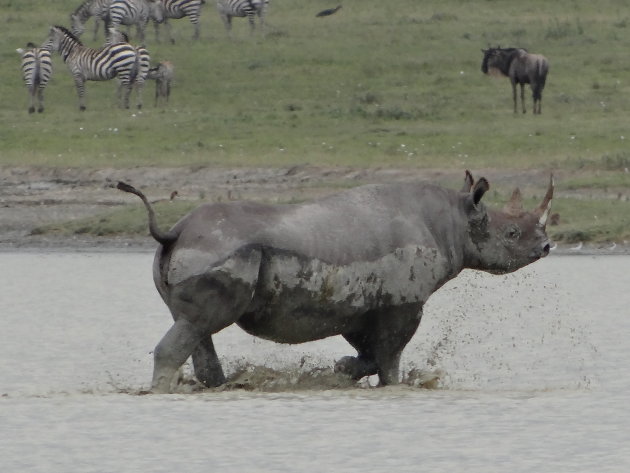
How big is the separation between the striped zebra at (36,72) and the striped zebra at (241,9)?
5.84 m

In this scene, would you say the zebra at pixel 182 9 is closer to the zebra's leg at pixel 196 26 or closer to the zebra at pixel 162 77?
the zebra's leg at pixel 196 26

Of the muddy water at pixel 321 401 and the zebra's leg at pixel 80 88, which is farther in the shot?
the zebra's leg at pixel 80 88

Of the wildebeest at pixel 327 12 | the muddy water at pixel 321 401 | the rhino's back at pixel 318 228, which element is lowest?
the wildebeest at pixel 327 12

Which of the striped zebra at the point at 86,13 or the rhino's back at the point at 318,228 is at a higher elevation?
the rhino's back at the point at 318,228

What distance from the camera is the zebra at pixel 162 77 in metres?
28.6

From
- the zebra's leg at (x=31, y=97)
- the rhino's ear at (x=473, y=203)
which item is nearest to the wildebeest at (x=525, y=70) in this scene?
the zebra's leg at (x=31, y=97)

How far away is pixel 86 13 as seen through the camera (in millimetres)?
34781

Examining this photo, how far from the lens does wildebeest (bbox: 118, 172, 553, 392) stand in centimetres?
897

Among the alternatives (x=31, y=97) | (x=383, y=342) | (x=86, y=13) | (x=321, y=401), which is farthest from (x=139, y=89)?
(x=321, y=401)

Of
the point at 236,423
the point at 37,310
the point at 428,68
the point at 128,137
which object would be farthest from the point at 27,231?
the point at 236,423

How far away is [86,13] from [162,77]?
6744mm

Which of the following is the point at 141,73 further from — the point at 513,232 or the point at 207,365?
the point at 207,365

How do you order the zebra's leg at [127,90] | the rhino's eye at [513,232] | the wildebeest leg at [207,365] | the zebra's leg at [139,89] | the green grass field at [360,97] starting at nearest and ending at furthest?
the wildebeest leg at [207,365] < the rhino's eye at [513,232] < the green grass field at [360,97] < the zebra's leg at [139,89] < the zebra's leg at [127,90]

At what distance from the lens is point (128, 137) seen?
25.2 metres
